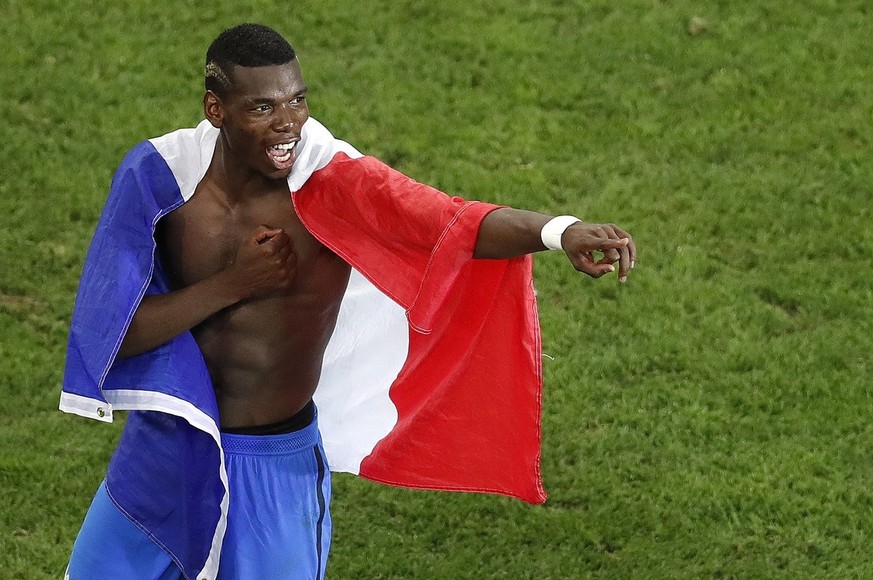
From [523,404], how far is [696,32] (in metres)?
4.62

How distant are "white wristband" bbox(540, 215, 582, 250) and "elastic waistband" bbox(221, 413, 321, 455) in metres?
→ 1.08

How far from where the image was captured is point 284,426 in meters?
4.38

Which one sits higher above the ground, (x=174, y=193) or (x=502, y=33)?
(x=502, y=33)

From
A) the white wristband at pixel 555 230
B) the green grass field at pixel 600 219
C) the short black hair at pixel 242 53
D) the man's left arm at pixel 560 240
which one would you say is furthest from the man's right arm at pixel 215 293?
→ the green grass field at pixel 600 219

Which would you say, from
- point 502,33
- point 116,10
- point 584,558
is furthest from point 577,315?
point 116,10

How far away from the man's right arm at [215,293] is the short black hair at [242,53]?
41 cm

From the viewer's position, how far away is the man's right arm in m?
4.11

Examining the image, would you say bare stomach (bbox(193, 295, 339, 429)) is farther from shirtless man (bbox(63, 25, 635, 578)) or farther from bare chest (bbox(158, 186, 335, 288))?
bare chest (bbox(158, 186, 335, 288))

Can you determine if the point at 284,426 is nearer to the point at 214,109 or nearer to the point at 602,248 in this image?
the point at 214,109

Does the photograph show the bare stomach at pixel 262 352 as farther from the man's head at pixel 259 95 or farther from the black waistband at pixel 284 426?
the man's head at pixel 259 95

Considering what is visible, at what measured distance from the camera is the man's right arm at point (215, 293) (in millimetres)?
4109

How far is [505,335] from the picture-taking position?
14.3ft

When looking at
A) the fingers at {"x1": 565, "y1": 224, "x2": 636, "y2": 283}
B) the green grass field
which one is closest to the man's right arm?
the fingers at {"x1": 565, "y1": 224, "x2": 636, "y2": 283}

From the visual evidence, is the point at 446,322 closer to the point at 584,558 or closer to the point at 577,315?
the point at 584,558
